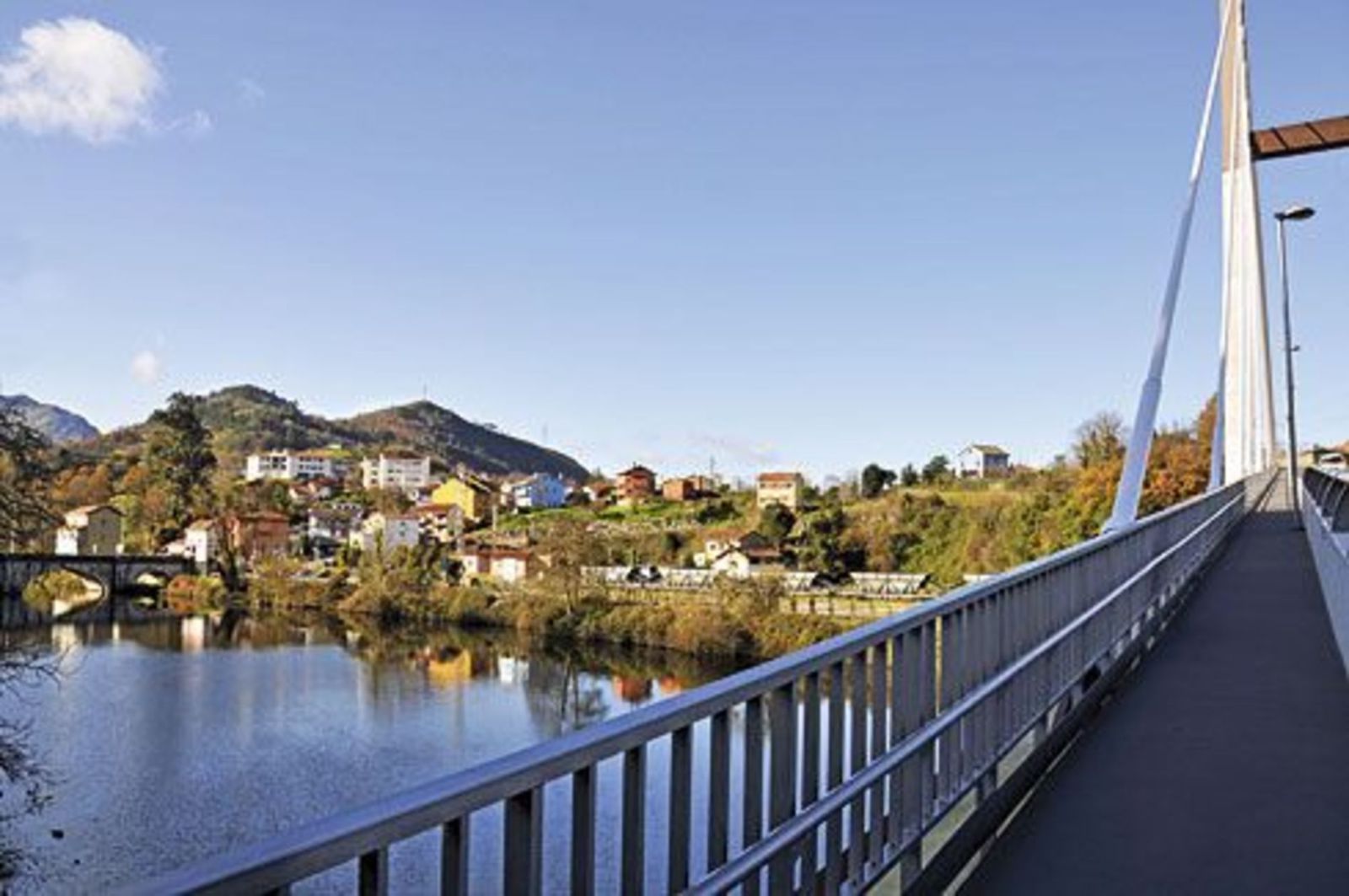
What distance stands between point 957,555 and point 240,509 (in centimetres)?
6049

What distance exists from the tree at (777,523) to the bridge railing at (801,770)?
65844 mm

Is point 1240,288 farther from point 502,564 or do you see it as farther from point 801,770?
point 502,564

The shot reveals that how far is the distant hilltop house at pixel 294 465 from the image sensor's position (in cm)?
15688

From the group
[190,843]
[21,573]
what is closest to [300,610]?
[21,573]

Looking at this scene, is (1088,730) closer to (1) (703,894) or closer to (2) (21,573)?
(1) (703,894)

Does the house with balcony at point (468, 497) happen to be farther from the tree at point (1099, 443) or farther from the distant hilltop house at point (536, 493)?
the tree at point (1099, 443)

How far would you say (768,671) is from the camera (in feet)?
9.29

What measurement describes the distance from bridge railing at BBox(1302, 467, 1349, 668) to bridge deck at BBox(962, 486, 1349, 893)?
40cm

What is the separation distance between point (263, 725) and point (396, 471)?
421 ft

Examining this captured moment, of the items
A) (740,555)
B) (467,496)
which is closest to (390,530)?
(467,496)

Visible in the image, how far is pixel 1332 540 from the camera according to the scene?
9156 mm

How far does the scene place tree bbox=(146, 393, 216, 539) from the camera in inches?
3696

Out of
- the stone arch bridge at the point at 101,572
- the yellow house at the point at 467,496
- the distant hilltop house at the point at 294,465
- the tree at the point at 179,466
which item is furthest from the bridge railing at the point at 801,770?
the distant hilltop house at the point at 294,465

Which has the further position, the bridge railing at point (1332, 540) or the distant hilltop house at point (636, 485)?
the distant hilltop house at point (636, 485)
